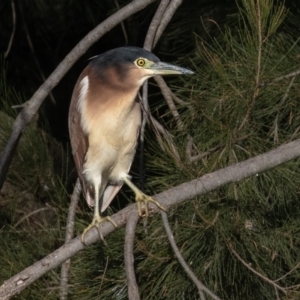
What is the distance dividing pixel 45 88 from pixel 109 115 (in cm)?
17

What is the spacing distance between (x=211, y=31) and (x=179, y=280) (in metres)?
1.11

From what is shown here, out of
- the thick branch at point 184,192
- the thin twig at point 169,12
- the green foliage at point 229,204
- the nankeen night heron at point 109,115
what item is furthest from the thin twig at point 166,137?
the thin twig at point 169,12

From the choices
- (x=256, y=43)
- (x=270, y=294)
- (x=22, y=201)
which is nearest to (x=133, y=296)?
(x=270, y=294)

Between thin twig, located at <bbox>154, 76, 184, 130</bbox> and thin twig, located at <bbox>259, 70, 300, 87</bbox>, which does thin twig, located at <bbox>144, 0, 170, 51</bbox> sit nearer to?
thin twig, located at <bbox>154, 76, 184, 130</bbox>

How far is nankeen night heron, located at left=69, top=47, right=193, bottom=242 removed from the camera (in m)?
2.19

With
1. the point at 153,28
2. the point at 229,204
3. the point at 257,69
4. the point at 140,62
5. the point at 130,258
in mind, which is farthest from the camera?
the point at 153,28

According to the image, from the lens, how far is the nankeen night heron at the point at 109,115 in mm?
2189

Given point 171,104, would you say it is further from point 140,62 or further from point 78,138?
point 78,138

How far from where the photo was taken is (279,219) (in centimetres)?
212

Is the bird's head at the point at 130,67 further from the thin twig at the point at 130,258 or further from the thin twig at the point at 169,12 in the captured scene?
the thin twig at the point at 130,258

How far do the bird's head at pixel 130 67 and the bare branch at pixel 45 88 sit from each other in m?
0.06

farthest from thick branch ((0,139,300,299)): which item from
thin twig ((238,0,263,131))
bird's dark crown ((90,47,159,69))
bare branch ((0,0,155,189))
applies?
bird's dark crown ((90,47,159,69))

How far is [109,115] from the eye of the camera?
2.25 meters

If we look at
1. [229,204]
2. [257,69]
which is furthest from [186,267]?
[257,69]
